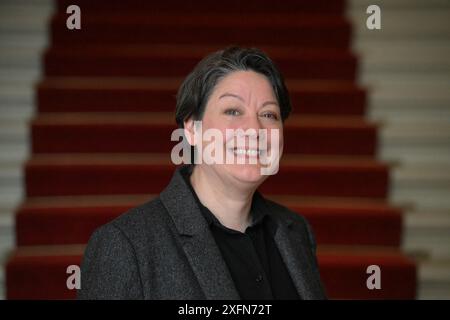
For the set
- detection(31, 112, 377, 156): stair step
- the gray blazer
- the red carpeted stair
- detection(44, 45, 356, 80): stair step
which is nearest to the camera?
the gray blazer

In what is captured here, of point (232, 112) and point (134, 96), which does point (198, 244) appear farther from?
point (134, 96)

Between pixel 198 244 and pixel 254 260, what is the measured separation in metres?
0.15

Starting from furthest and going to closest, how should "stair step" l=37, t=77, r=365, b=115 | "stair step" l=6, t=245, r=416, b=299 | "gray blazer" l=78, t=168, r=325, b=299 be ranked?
"stair step" l=37, t=77, r=365, b=115, "stair step" l=6, t=245, r=416, b=299, "gray blazer" l=78, t=168, r=325, b=299

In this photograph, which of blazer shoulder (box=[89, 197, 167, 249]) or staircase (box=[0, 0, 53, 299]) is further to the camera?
staircase (box=[0, 0, 53, 299])

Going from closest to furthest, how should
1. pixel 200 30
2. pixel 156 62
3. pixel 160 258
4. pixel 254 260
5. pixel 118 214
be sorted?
pixel 160 258, pixel 254 260, pixel 118 214, pixel 156 62, pixel 200 30

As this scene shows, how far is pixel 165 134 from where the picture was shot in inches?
112

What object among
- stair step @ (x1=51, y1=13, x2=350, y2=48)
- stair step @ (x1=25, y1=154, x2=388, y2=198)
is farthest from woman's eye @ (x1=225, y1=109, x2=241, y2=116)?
stair step @ (x1=51, y1=13, x2=350, y2=48)

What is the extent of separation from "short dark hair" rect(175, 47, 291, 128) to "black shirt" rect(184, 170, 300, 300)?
0.19 m

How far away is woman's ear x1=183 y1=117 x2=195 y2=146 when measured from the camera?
134cm

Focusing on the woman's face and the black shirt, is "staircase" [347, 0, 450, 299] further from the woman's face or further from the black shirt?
the woman's face

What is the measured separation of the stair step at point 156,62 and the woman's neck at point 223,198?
192 cm

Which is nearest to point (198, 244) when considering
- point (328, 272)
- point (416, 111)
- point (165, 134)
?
point (328, 272)

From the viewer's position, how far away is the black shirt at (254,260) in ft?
4.03

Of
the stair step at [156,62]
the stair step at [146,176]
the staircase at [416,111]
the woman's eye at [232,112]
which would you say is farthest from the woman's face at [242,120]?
the stair step at [156,62]
